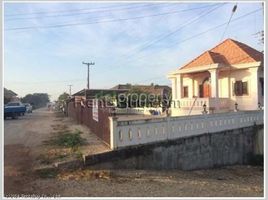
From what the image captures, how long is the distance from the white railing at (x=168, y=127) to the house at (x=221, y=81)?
4769 millimetres

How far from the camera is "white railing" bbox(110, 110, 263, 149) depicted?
8.95 meters

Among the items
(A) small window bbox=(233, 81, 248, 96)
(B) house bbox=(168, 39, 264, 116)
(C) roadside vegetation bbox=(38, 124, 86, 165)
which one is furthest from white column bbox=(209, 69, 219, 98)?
(C) roadside vegetation bbox=(38, 124, 86, 165)

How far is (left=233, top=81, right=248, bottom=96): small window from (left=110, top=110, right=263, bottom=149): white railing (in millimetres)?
5627

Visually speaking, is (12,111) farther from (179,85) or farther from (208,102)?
(208,102)

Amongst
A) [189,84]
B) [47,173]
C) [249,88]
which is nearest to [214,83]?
[249,88]

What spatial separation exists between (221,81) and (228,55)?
5.69ft

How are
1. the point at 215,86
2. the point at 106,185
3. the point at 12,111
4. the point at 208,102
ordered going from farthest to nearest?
1. the point at 12,111
2. the point at 215,86
3. the point at 208,102
4. the point at 106,185

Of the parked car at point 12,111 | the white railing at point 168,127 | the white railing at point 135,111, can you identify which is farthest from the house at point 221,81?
the parked car at point 12,111

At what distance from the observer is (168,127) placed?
33.9 ft

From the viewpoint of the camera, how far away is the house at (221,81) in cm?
1895

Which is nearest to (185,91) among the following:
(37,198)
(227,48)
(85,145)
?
(227,48)

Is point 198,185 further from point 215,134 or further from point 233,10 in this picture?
point 233,10

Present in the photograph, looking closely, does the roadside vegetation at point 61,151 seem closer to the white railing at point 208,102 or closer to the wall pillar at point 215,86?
the white railing at point 208,102

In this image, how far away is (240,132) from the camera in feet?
44.6
